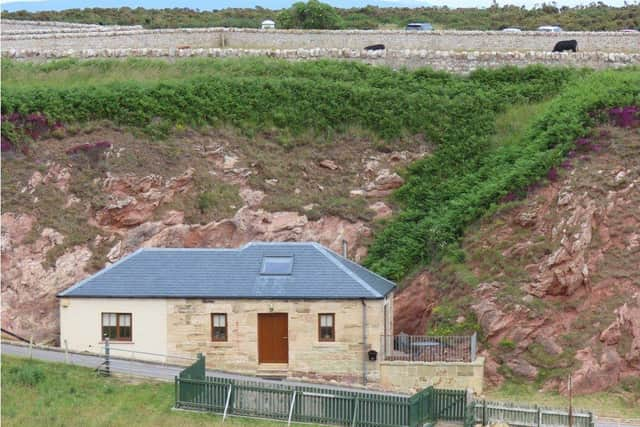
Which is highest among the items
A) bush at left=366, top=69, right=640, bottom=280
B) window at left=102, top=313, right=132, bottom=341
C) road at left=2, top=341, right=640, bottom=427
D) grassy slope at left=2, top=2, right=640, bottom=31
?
grassy slope at left=2, top=2, right=640, bottom=31

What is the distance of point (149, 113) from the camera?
5662 centimetres

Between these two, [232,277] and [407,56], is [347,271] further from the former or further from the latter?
[407,56]

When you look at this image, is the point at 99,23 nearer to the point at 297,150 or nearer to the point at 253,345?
the point at 297,150

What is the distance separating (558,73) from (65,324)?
79.1 feet

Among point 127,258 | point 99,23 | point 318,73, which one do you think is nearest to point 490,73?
point 318,73

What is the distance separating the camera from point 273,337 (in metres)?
45.8

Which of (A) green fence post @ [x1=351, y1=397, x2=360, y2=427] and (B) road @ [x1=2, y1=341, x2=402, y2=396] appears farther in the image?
(B) road @ [x1=2, y1=341, x2=402, y2=396]

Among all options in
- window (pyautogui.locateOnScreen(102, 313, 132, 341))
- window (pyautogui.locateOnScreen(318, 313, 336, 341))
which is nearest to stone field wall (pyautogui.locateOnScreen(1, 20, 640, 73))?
window (pyautogui.locateOnScreen(318, 313, 336, 341))

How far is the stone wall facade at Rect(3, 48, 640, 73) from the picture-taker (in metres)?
63.0

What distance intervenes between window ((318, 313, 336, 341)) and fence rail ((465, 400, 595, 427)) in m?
5.64

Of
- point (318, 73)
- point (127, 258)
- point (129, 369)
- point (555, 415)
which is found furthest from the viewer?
point (318, 73)

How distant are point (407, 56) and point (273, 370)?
21715mm

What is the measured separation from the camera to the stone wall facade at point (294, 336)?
4544cm

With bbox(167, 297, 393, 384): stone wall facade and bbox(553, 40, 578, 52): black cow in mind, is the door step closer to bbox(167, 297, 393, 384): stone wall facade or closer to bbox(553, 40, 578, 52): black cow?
bbox(167, 297, 393, 384): stone wall facade
